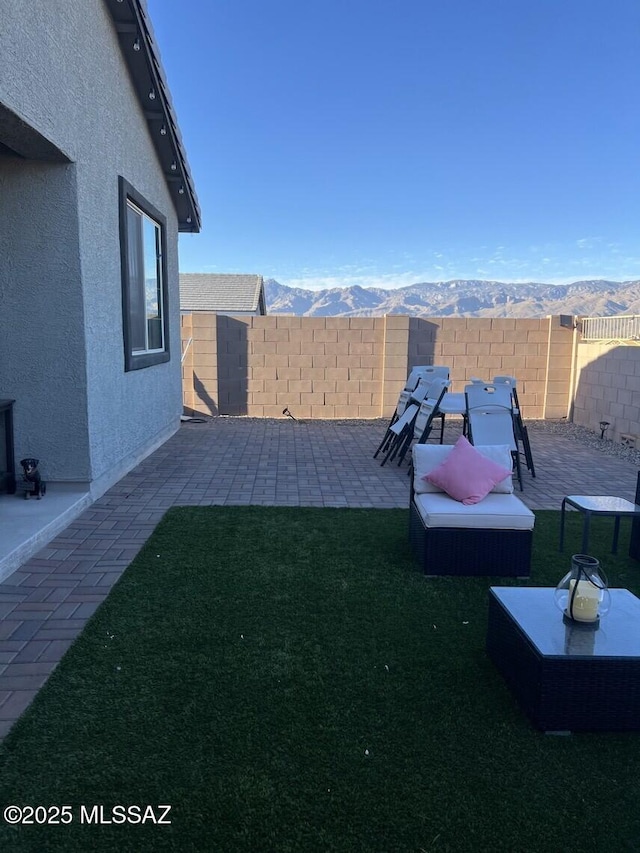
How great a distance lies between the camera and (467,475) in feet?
13.0

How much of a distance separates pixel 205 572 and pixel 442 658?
5.47 feet

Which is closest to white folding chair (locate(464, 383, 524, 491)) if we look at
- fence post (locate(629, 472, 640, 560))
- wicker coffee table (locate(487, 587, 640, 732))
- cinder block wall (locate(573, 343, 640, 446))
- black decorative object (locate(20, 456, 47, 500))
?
fence post (locate(629, 472, 640, 560))

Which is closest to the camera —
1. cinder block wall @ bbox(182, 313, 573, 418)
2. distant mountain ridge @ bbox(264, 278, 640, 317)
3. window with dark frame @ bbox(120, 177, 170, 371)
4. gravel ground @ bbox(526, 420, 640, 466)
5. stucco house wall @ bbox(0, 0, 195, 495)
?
stucco house wall @ bbox(0, 0, 195, 495)

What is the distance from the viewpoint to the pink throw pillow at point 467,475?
12.8 ft

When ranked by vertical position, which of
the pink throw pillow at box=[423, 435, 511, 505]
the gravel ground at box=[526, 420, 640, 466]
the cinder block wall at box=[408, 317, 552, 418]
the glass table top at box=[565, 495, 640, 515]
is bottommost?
the gravel ground at box=[526, 420, 640, 466]

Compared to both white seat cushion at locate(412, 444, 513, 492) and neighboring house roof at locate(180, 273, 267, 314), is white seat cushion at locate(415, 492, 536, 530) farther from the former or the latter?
neighboring house roof at locate(180, 273, 267, 314)

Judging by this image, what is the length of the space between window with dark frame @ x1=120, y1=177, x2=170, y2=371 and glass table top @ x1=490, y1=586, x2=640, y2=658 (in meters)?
4.77

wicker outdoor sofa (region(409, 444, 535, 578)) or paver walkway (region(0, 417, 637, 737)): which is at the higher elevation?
wicker outdoor sofa (region(409, 444, 535, 578))

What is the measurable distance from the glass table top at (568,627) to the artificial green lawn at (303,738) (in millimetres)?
333

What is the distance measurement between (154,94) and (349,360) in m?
5.41

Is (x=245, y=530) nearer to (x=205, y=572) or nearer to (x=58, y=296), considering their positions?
(x=205, y=572)

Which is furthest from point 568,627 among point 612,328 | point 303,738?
point 612,328

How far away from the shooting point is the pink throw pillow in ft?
12.8

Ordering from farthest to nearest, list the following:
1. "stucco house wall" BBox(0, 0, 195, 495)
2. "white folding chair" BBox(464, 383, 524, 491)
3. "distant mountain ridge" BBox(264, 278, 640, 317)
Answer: "distant mountain ridge" BBox(264, 278, 640, 317) → "white folding chair" BBox(464, 383, 524, 491) → "stucco house wall" BBox(0, 0, 195, 495)
